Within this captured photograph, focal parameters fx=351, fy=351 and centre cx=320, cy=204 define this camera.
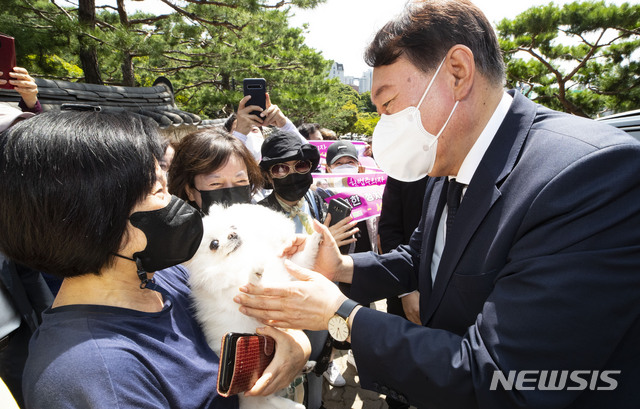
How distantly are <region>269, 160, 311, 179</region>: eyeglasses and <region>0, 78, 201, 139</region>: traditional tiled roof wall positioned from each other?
2.43 meters

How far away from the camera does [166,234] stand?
1398mm

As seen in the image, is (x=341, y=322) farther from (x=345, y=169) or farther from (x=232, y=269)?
(x=345, y=169)

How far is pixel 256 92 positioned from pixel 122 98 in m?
5.98

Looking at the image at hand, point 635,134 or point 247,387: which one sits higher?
point 635,134

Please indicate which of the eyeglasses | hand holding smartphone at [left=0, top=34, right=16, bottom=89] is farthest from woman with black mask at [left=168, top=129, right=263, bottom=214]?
hand holding smartphone at [left=0, top=34, right=16, bottom=89]

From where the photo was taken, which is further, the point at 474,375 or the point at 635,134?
the point at 635,134

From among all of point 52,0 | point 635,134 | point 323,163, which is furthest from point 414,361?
point 52,0

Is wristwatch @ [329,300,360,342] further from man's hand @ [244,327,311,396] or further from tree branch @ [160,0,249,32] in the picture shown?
tree branch @ [160,0,249,32]

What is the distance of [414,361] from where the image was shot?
4.10ft

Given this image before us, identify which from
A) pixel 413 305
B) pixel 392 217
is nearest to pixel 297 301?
pixel 413 305

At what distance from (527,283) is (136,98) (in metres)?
9.15

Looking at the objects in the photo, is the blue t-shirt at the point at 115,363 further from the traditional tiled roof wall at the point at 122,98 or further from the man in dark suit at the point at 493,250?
the traditional tiled roof wall at the point at 122,98

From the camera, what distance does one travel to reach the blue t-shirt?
3.50ft

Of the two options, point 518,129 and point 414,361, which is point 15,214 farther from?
point 518,129
